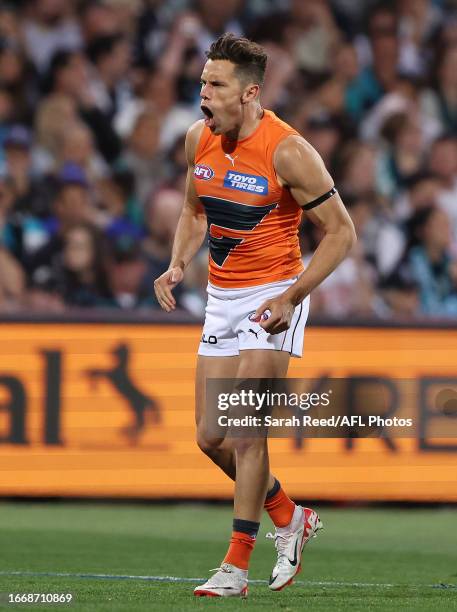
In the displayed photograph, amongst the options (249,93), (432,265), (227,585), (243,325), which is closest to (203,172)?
(249,93)

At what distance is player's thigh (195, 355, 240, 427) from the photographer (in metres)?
7.03

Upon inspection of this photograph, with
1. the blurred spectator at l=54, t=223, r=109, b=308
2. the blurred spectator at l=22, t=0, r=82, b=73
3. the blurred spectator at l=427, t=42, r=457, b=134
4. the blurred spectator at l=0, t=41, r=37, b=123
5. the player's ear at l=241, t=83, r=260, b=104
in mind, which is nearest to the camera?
the player's ear at l=241, t=83, r=260, b=104

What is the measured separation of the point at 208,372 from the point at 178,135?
699cm

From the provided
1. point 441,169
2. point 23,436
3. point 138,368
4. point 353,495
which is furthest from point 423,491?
point 441,169

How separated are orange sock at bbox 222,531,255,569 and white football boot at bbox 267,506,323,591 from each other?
0.81 feet

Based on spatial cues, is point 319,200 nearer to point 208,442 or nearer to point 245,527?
point 208,442

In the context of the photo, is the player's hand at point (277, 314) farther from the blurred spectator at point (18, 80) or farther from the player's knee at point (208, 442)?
the blurred spectator at point (18, 80)

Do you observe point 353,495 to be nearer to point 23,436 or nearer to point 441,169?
point 23,436

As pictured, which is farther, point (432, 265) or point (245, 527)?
point (432, 265)

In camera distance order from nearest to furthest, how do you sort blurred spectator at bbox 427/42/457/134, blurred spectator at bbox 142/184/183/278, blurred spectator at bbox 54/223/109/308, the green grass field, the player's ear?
the green grass field < the player's ear < blurred spectator at bbox 54/223/109/308 < blurred spectator at bbox 142/184/183/278 < blurred spectator at bbox 427/42/457/134

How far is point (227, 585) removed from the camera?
21.5ft

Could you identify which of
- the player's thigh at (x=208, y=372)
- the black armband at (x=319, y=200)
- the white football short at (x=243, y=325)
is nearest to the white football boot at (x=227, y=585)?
the player's thigh at (x=208, y=372)

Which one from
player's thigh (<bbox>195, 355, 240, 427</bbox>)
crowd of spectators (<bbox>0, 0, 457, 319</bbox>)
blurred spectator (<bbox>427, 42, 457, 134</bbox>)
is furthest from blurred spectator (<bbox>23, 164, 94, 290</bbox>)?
player's thigh (<bbox>195, 355, 240, 427</bbox>)

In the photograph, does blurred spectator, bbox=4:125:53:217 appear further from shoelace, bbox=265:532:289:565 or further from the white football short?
shoelace, bbox=265:532:289:565
